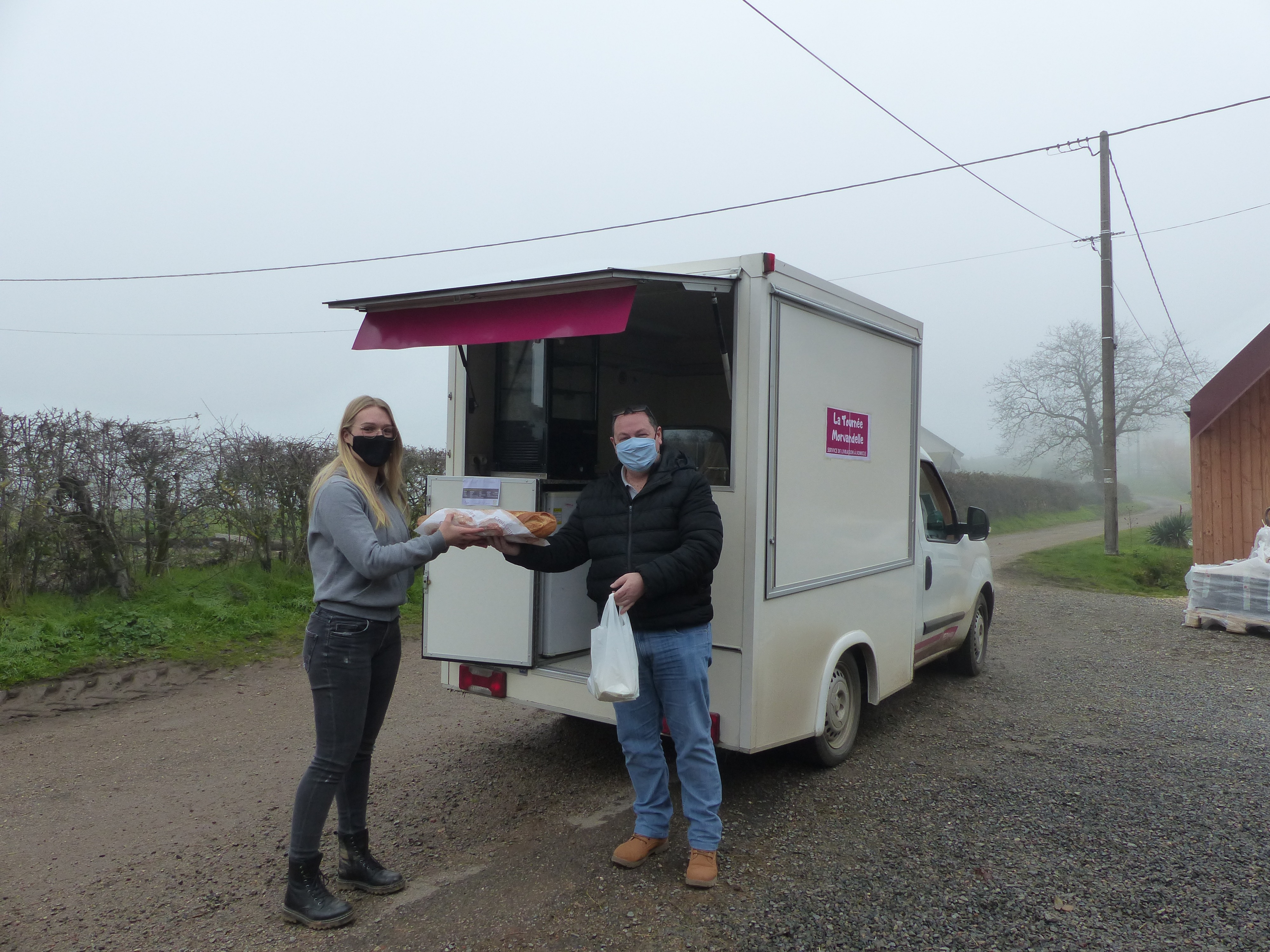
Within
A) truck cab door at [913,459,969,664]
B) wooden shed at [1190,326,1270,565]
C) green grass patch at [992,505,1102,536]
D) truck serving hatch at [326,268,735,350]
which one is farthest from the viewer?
green grass patch at [992,505,1102,536]

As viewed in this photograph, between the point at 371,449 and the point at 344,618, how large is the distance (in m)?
0.60

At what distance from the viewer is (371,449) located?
10.1ft

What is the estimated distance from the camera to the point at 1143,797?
13.9 ft

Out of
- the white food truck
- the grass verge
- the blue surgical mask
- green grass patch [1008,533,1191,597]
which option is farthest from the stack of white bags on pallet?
the grass verge

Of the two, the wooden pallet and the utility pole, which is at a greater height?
the utility pole

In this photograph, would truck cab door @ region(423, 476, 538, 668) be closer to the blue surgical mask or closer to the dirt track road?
the blue surgical mask

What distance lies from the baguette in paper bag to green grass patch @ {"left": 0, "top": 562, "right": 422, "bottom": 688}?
4.60 m

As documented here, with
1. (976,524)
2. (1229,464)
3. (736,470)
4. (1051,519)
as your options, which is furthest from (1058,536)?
(736,470)

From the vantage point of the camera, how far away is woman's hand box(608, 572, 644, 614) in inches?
121

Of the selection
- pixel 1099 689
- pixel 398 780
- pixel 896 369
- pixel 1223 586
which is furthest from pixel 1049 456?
pixel 398 780

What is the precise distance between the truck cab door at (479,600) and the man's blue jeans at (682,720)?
909 mm

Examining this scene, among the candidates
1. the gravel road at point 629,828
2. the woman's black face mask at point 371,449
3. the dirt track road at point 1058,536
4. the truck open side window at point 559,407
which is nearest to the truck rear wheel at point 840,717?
the gravel road at point 629,828

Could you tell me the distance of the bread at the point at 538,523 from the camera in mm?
3379

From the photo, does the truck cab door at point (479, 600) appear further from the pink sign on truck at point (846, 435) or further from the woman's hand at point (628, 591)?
the pink sign on truck at point (846, 435)
